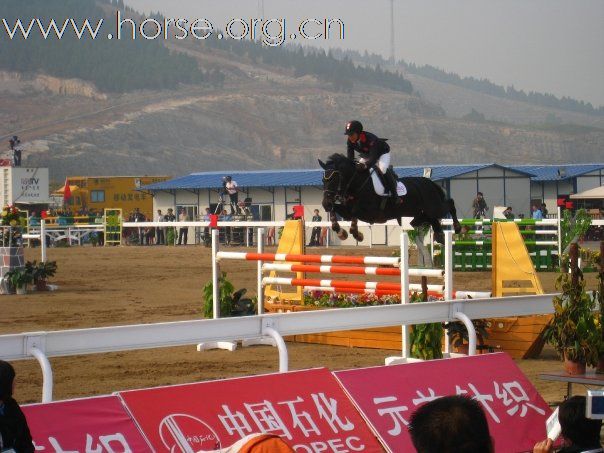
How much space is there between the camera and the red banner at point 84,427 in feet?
17.3

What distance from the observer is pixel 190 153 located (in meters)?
112

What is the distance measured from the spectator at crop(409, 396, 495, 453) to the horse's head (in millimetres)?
6523

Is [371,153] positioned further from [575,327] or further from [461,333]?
[575,327]

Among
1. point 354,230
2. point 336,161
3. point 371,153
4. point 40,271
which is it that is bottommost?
point 40,271

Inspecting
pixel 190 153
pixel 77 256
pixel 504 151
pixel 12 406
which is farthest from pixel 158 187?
pixel 504 151

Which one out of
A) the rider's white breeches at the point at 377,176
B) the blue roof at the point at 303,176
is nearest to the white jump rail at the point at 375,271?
the rider's white breeches at the point at 377,176

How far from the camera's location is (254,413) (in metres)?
6.06

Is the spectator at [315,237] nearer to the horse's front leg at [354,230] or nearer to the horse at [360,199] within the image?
the horse at [360,199]

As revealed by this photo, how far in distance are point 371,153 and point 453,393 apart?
3.54 m

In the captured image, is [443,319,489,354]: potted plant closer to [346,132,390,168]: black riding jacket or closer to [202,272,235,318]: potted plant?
[346,132,390,168]: black riding jacket

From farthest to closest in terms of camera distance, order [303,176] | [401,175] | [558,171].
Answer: [558,171] < [303,176] < [401,175]

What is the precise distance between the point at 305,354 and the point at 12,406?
7706 mm

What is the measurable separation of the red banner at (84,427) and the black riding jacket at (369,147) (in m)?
4.82

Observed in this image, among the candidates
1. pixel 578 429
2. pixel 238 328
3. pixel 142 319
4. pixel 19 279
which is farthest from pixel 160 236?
pixel 578 429
